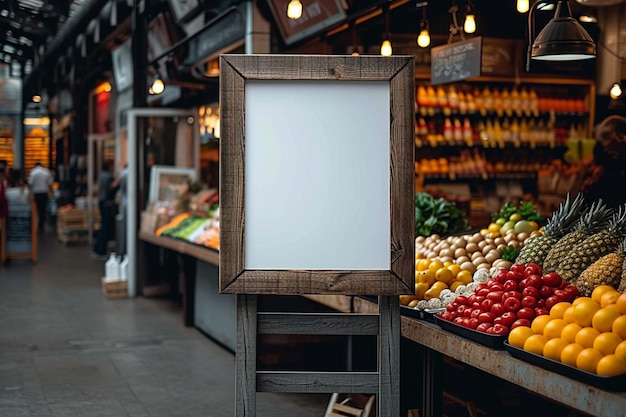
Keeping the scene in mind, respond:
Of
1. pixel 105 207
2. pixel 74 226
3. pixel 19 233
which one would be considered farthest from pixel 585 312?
pixel 74 226

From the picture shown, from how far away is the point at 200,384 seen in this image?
669 centimetres

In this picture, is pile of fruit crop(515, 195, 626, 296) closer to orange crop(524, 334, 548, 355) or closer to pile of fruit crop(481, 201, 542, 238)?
orange crop(524, 334, 548, 355)

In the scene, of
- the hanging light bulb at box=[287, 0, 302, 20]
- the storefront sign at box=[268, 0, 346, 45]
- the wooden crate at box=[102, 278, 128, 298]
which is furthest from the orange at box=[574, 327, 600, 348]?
the wooden crate at box=[102, 278, 128, 298]

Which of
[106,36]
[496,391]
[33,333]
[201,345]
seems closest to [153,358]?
[201,345]

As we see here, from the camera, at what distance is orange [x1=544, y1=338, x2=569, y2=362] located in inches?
133

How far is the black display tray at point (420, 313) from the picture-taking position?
14.5 ft

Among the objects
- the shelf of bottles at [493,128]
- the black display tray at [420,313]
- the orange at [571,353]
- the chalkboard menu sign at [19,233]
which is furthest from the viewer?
the chalkboard menu sign at [19,233]

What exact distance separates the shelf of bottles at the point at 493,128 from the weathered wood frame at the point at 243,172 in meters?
7.42

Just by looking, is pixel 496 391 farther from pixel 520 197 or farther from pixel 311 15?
pixel 520 197

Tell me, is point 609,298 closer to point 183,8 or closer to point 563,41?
point 563,41

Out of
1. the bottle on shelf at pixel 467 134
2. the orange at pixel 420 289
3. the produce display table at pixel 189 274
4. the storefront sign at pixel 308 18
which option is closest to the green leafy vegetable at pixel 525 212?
the orange at pixel 420 289

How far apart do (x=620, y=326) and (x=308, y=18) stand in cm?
511

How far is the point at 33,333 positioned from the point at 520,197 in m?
5.71

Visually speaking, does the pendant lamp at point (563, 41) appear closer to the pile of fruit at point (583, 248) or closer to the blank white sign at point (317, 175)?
the pile of fruit at point (583, 248)
